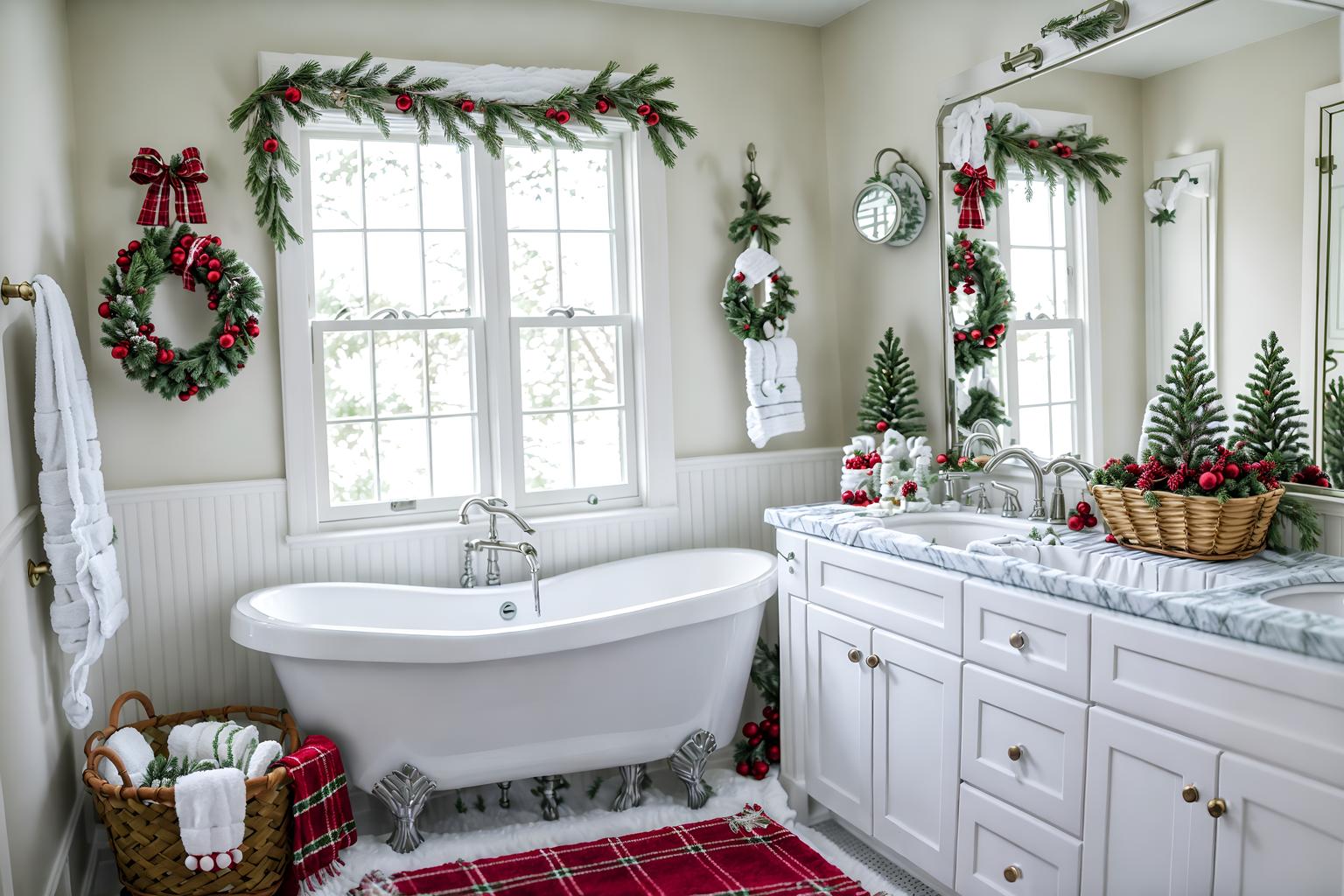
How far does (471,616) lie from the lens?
3145mm

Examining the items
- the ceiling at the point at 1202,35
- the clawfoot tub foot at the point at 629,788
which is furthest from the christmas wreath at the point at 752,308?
the clawfoot tub foot at the point at 629,788

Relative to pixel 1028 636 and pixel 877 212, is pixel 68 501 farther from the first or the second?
pixel 877 212

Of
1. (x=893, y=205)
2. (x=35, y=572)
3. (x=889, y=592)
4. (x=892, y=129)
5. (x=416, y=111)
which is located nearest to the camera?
(x=35, y=572)

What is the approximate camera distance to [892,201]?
330 centimetres

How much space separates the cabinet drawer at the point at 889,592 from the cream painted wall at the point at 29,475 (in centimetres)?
205

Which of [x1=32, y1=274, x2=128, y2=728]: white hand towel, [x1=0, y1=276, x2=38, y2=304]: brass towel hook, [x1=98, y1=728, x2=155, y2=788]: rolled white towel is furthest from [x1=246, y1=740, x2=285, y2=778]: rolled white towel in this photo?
[x1=0, y1=276, x2=38, y2=304]: brass towel hook

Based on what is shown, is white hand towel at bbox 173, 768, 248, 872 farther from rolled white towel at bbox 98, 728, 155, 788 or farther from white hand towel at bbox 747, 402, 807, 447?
white hand towel at bbox 747, 402, 807, 447

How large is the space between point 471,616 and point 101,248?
1.57 meters

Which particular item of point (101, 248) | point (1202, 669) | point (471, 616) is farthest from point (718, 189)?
point (1202, 669)

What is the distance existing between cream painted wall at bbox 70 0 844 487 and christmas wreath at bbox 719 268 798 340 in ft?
0.37

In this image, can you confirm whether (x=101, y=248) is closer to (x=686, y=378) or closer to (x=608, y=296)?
(x=608, y=296)

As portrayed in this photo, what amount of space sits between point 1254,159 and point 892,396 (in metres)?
1.38

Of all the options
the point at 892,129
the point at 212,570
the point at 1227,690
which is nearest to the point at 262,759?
the point at 212,570

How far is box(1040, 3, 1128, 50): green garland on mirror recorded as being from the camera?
2.49 metres
